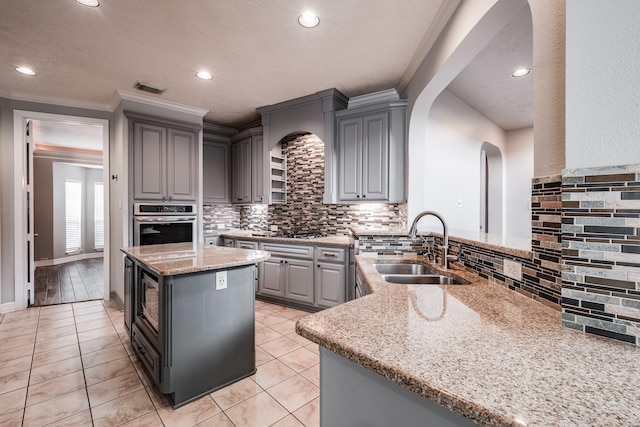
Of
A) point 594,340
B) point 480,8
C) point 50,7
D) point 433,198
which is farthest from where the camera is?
point 433,198

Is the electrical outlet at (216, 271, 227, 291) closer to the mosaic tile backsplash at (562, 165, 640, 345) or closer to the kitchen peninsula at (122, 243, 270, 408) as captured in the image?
the kitchen peninsula at (122, 243, 270, 408)

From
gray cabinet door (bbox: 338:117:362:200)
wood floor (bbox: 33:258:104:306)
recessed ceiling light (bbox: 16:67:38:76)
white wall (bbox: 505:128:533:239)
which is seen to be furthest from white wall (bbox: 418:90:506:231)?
wood floor (bbox: 33:258:104:306)

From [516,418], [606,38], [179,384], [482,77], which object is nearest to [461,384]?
[516,418]

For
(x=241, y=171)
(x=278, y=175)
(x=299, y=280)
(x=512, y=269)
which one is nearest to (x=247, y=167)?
(x=241, y=171)

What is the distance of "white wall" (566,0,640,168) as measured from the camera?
31.6 inches

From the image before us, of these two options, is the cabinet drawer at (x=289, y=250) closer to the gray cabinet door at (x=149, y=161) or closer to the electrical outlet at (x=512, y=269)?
the gray cabinet door at (x=149, y=161)

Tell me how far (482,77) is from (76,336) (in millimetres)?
4954

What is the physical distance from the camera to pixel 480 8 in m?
1.60

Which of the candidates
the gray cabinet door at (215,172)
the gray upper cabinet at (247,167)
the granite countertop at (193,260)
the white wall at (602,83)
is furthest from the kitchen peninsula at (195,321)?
the gray cabinet door at (215,172)

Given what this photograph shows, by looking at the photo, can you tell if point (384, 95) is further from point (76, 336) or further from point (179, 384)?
point (76, 336)

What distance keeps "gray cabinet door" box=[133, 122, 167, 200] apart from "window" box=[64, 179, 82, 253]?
4.85 metres

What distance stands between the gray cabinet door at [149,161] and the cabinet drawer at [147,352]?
6.22 ft

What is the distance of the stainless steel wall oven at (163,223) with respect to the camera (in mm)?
3545

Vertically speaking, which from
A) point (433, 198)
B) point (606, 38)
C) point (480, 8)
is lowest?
point (433, 198)
